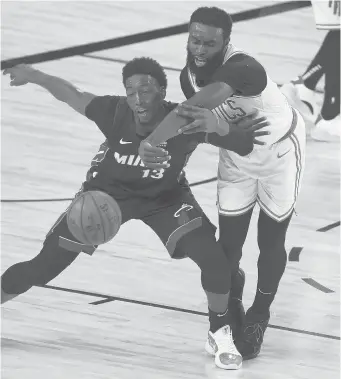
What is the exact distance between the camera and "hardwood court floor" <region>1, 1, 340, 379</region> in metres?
6.23

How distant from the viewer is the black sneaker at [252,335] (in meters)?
6.26

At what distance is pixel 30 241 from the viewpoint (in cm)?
760

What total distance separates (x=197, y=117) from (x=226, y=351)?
1.22 meters

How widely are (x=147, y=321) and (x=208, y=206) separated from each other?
1780mm

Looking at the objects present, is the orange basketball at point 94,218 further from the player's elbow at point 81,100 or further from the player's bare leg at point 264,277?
the player's bare leg at point 264,277

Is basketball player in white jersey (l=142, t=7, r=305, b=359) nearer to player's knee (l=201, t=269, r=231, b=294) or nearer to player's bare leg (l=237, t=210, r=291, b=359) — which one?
player's bare leg (l=237, t=210, r=291, b=359)

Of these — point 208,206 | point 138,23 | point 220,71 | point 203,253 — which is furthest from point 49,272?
point 138,23

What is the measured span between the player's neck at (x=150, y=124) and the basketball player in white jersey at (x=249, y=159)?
0.58 feet

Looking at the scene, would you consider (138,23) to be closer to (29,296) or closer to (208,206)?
(208,206)

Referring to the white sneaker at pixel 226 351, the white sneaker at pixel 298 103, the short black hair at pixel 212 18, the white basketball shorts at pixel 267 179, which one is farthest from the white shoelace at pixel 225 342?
the white sneaker at pixel 298 103

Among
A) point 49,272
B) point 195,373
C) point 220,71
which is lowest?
point 195,373

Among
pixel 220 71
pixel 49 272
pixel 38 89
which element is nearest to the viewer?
pixel 220 71

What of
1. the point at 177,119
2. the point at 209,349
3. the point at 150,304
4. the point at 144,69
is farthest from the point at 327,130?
→ the point at 177,119

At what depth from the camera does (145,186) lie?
6.03 m
